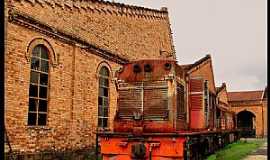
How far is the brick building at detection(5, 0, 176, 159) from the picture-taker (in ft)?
32.8

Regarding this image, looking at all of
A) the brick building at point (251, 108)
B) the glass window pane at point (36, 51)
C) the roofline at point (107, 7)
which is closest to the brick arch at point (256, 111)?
the brick building at point (251, 108)

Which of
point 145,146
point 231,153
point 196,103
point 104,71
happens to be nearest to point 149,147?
point 145,146

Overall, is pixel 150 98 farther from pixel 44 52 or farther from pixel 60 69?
pixel 44 52

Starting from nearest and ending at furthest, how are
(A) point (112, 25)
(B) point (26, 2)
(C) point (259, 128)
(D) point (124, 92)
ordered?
(D) point (124, 92) < (B) point (26, 2) < (A) point (112, 25) < (C) point (259, 128)

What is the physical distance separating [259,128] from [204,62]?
79.4 feet

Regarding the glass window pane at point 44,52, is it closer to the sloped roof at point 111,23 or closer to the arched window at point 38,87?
the arched window at point 38,87

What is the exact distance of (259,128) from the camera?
38906mm

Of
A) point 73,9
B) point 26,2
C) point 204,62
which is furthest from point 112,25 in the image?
point 26,2

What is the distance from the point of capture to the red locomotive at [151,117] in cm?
867

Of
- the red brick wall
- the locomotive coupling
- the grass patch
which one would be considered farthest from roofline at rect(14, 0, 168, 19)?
the grass patch

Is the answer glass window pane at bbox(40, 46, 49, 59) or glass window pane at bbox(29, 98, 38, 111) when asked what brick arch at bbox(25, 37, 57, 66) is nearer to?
glass window pane at bbox(40, 46, 49, 59)

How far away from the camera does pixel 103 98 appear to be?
15141 mm

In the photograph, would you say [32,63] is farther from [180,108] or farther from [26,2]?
[180,108]

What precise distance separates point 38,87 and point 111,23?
6.35 meters
